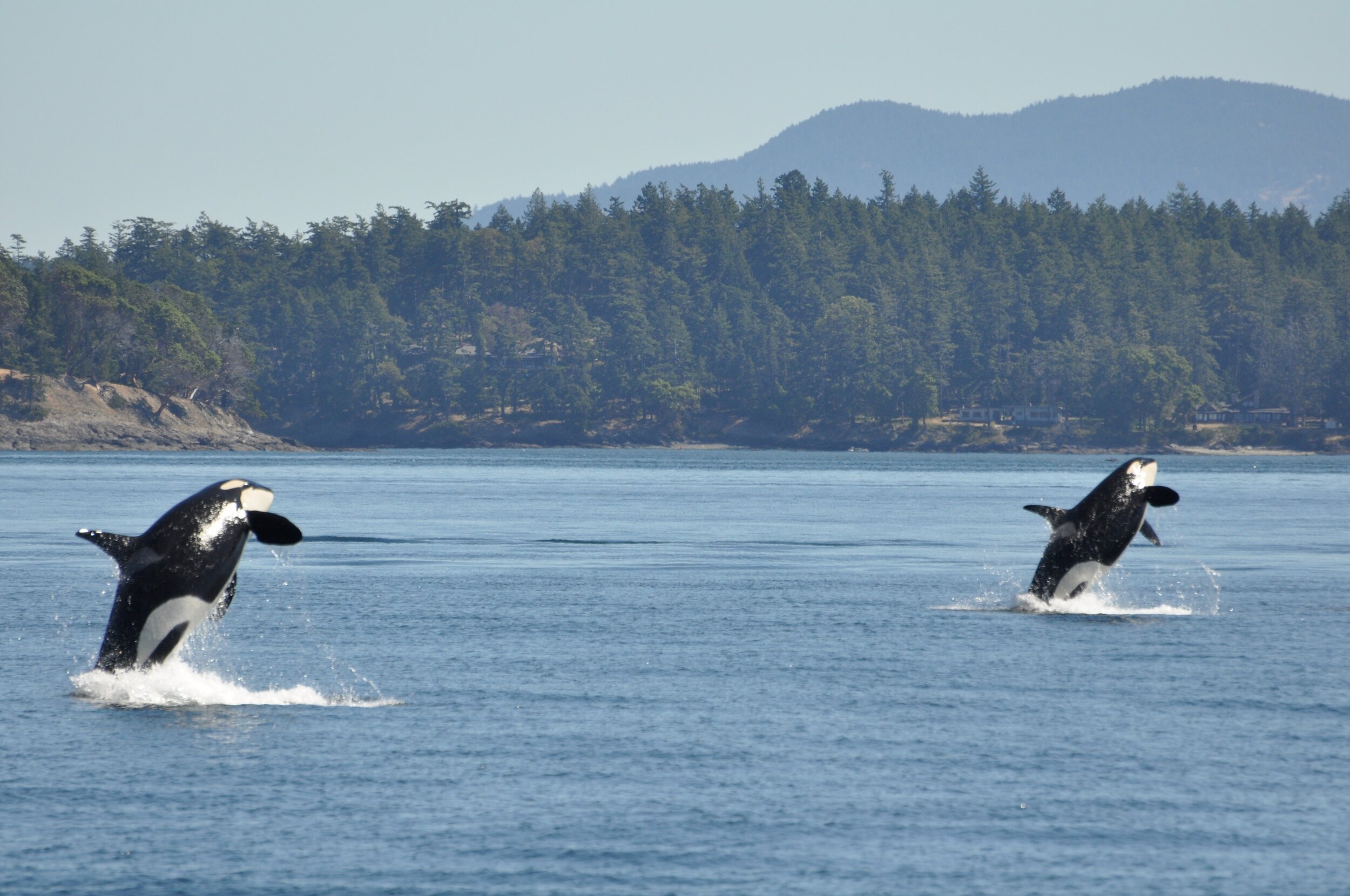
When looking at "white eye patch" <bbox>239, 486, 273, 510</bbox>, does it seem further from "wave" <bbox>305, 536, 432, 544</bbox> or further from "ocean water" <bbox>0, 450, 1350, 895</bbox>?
"wave" <bbox>305, 536, 432, 544</bbox>

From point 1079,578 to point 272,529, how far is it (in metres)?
22.1

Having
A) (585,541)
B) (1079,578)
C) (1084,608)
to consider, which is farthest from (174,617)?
(585,541)

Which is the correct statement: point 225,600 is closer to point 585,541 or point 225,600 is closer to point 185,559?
point 185,559

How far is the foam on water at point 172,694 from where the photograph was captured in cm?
2512

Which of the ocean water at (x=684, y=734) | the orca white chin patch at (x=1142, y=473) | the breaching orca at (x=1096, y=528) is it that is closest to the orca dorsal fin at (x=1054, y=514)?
the breaching orca at (x=1096, y=528)

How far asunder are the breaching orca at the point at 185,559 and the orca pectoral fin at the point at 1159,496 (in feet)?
62.2

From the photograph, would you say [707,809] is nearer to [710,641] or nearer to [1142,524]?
[710,641]

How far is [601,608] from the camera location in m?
38.2

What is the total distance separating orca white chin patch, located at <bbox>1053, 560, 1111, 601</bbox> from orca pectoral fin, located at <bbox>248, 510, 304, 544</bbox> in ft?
70.3

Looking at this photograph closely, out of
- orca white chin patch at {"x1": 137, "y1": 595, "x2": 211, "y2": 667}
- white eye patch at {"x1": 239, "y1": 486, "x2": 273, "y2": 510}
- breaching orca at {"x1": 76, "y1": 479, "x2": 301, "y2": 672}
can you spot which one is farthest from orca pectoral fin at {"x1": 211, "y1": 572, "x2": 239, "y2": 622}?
white eye patch at {"x1": 239, "y1": 486, "x2": 273, "y2": 510}

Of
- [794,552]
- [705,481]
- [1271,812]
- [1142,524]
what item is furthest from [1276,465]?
[1271,812]

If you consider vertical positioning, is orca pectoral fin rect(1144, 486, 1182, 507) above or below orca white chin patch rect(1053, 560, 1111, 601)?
above

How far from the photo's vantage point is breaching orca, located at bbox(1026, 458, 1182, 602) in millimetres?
36094

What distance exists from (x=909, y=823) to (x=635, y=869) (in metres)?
3.64
